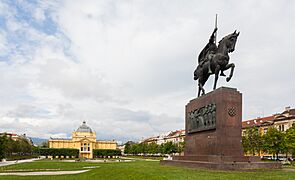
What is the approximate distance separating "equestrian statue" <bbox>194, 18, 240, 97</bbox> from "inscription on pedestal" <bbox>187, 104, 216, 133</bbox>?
76.4 inches

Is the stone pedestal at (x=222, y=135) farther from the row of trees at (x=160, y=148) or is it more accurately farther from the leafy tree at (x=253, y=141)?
the row of trees at (x=160, y=148)

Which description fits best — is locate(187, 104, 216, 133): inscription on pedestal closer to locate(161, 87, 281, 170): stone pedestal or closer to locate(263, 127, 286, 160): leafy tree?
locate(161, 87, 281, 170): stone pedestal

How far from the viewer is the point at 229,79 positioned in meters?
22.0

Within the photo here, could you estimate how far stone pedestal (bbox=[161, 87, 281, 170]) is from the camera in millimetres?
19188

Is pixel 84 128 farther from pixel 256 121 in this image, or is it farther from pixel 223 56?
pixel 223 56

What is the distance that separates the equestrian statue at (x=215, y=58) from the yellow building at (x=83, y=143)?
97446 mm

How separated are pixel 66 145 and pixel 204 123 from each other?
108 meters

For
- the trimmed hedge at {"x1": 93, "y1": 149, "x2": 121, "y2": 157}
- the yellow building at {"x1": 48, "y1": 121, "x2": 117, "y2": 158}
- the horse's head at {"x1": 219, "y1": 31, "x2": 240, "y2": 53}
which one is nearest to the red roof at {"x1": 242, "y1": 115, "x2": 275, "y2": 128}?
the trimmed hedge at {"x1": 93, "y1": 149, "x2": 121, "y2": 157}

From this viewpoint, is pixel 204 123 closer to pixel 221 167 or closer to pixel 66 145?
pixel 221 167

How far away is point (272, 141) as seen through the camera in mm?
56188

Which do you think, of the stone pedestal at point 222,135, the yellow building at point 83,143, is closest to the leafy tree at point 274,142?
the stone pedestal at point 222,135

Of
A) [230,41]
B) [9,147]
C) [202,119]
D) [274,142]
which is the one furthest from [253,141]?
[9,147]

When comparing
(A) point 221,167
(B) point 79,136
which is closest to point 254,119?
(B) point 79,136

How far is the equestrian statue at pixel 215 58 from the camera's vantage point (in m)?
21.8
